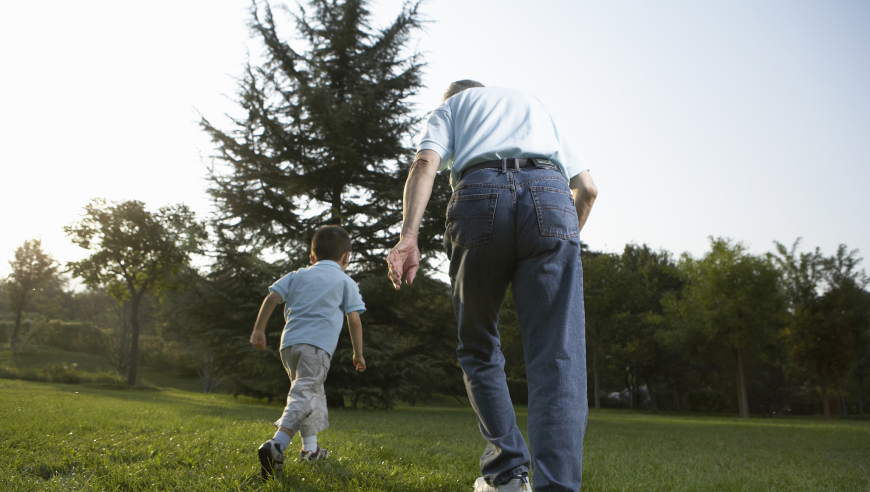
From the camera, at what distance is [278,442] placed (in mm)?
2740

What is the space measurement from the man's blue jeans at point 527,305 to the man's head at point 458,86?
0.74 metres

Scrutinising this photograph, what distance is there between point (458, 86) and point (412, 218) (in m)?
1.01

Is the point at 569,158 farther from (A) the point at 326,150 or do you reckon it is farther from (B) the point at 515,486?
(A) the point at 326,150

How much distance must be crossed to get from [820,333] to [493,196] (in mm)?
21709

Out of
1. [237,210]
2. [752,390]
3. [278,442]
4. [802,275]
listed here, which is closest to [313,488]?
[278,442]

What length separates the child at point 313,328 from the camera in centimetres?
328

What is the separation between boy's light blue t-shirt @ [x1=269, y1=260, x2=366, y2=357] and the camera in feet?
11.6

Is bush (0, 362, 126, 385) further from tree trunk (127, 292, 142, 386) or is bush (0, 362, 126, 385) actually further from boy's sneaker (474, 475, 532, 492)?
boy's sneaker (474, 475, 532, 492)

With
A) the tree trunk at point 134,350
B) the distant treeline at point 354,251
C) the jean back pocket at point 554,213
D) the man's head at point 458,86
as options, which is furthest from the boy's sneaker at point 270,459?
the tree trunk at point 134,350

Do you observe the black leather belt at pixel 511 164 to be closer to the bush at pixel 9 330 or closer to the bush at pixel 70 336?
the bush at pixel 9 330

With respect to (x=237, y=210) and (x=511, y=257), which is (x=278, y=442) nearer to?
(x=511, y=257)

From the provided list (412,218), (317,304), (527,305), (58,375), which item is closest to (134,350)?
(58,375)

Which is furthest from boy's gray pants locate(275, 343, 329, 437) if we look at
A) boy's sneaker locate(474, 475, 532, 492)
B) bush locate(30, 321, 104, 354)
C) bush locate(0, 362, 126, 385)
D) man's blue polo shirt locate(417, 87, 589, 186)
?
bush locate(30, 321, 104, 354)

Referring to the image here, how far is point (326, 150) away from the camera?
1255 centimetres
